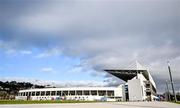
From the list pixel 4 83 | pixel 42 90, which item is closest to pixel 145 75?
pixel 42 90

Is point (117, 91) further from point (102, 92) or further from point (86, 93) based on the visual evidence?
point (86, 93)

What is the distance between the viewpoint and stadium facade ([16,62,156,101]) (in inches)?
3885

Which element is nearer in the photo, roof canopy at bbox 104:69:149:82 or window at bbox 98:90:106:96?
roof canopy at bbox 104:69:149:82

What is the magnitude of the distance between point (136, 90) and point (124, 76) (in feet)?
56.8

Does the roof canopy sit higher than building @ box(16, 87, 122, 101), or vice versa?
the roof canopy

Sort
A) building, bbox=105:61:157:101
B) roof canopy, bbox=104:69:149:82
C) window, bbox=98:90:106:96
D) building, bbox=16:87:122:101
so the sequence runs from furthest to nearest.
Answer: window, bbox=98:90:106:96 < building, bbox=16:87:122:101 < roof canopy, bbox=104:69:149:82 < building, bbox=105:61:157:101

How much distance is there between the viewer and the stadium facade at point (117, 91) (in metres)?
98.7

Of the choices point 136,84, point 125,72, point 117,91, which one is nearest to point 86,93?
point 117,91

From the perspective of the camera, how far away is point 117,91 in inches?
4254

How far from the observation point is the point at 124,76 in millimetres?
114438

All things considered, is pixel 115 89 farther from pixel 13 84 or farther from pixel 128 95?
pixel 13 84

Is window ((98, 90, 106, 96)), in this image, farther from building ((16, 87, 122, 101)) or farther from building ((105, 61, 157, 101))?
building ((105, 61, 157, 101))

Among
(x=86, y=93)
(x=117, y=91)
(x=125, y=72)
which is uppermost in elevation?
(x=125, y=72)

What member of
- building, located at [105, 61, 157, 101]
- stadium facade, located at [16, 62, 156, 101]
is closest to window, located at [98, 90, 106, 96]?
stadium facade, located at [16, 62, 156, 101]
